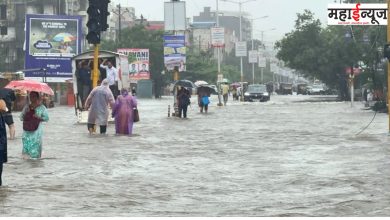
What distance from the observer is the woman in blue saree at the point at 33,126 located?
15.6 m

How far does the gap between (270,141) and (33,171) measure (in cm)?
863

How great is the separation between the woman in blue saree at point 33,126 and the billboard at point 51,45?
1391 inches

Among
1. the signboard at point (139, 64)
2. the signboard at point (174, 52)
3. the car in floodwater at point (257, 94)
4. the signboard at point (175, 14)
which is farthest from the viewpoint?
the signboard at point (139, 64)

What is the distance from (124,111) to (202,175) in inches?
360

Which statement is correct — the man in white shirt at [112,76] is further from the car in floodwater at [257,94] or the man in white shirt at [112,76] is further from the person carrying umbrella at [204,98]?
the car in floodwater at [257,94]

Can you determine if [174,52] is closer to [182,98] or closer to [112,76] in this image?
[182,98]

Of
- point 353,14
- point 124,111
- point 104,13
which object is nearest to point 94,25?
point 104,13

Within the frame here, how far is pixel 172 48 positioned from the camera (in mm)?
37562

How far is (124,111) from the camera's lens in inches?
904

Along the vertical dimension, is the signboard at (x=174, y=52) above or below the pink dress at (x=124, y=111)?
above

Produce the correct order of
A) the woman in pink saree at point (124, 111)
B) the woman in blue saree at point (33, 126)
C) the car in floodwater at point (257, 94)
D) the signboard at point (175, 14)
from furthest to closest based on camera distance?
1. the car in floodwater at point (257, 94)
2. the signboard at point (175, 14)
3. the woman in pink saree at point (124, 111)
4. the woman in blue saree at point (33, 126)

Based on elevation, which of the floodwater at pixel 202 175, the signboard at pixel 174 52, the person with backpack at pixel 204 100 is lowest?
the floodwater at pixel 202 175

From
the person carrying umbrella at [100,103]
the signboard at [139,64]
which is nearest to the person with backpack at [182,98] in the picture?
the person carrying umbrella at [100,103]

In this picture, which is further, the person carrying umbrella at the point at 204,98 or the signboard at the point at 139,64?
the signboard at the point at 139,64
